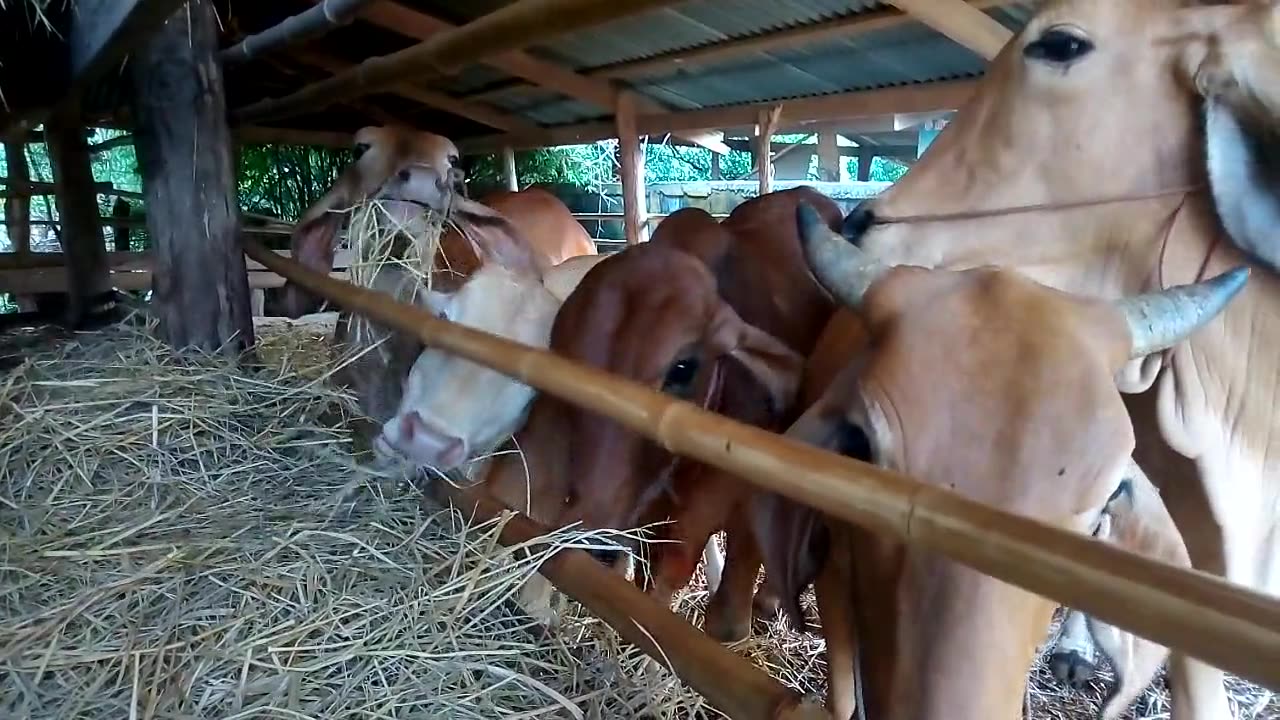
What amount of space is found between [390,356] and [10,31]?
199 centimetres

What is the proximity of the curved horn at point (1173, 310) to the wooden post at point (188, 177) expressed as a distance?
2774mm

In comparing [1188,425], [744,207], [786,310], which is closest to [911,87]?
[744,207]

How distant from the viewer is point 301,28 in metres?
2.74

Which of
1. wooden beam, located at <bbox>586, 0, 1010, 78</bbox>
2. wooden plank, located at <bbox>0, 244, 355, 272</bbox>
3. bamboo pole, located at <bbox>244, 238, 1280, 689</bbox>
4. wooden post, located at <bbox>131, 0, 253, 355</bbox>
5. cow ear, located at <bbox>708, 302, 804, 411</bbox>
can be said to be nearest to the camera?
bamboo pole, located at <bbox>244, 238, 1280, 689</bbox>

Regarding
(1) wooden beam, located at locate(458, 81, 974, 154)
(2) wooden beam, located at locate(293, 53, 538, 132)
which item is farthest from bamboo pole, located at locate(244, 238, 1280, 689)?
(2) wooden beam, located at locate(293, 53, 538, 132)

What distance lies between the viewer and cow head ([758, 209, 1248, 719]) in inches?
48.0

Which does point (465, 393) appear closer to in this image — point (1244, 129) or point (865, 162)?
point (1244, 129)

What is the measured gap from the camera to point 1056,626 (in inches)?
139

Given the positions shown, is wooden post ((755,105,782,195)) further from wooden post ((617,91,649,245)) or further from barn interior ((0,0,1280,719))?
wooden post ((617,91,649,245))

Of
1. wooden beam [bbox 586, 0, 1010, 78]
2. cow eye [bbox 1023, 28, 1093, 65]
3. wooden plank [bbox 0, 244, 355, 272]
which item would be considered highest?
wooden beam [bbox 586, 0, 1010, 78]

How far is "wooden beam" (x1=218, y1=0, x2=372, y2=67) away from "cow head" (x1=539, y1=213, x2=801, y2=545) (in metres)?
0.88

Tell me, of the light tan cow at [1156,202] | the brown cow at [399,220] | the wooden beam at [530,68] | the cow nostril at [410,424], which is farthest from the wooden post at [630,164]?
the light tan cow at [1156,202]

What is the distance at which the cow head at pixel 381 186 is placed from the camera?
144 inches

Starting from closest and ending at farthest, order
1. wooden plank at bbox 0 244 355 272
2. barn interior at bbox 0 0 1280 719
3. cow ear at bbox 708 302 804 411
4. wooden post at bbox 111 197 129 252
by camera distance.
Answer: barn interior at bbox 0 0 1280 719
cow ear at bbox 708 302 804 411
wooden plank at bbox 0 244 355 272
wooden post at bbox 111 197 129 252
